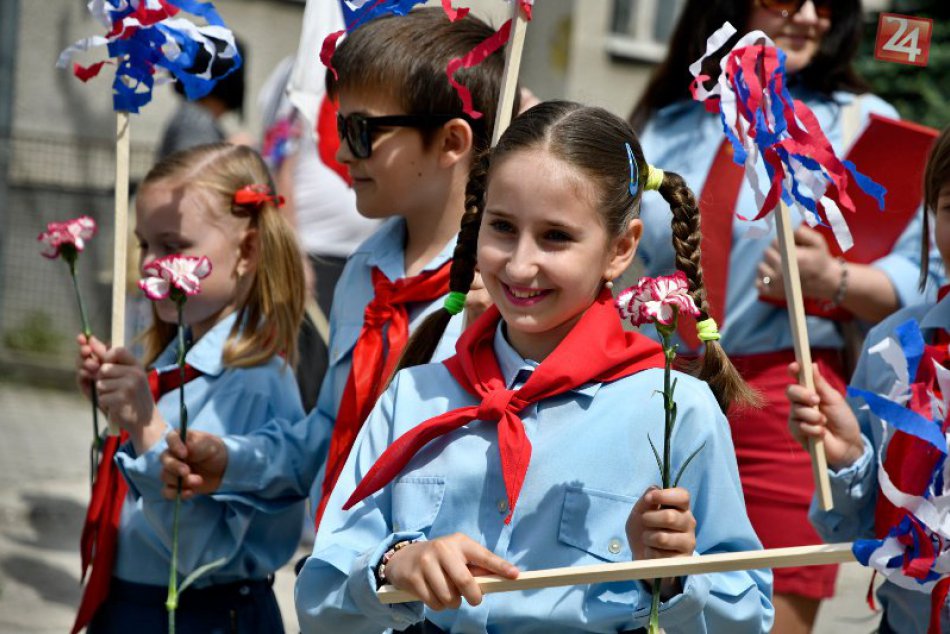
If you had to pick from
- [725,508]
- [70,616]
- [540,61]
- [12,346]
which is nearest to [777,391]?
[725,508]

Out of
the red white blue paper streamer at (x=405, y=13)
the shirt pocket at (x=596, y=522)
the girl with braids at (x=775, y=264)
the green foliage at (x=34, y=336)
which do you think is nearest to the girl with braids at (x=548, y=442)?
the shirt pocket at (x=596, y=522)

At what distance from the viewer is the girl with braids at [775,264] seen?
12.4ft

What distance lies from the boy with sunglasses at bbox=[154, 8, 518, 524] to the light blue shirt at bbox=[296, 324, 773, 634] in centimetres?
74

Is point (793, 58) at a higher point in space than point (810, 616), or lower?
higher

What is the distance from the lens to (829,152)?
94.9 inches

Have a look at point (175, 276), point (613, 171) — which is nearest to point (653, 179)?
point (613, 171)

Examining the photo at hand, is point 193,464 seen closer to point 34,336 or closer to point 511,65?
point 511,65

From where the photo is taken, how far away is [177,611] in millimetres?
3500

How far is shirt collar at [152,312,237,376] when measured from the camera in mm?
3572

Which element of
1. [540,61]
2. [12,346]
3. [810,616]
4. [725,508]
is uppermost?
[725,508]

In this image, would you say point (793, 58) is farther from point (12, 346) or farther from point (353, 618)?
point (12, 346)

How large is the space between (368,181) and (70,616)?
2974mm

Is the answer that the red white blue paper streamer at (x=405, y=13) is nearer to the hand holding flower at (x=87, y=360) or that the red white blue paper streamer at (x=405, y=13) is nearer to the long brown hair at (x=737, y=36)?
the hand holding flower at (x=87, y=360)

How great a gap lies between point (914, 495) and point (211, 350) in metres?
1.90
